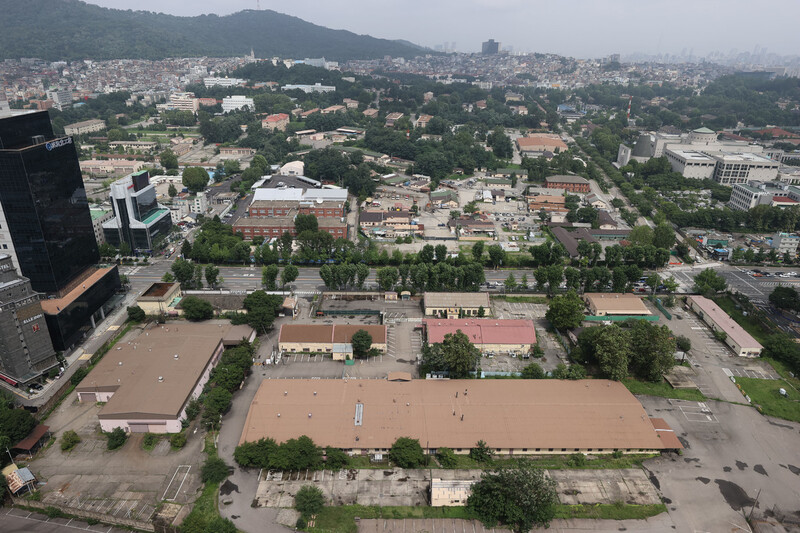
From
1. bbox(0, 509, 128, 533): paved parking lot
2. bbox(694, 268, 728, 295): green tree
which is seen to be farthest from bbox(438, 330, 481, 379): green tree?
bbox(694, 268, 728, 295): green tree

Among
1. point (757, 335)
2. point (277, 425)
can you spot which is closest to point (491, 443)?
point (277, 425)

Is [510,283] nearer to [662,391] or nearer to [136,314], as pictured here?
[662,391]

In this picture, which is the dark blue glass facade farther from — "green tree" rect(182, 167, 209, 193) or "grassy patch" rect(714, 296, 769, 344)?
"grassy patch" rect(714, 296, 769, 344)

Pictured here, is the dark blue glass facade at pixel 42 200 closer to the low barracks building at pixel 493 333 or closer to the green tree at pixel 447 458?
the low barracks building at pixel 493 333

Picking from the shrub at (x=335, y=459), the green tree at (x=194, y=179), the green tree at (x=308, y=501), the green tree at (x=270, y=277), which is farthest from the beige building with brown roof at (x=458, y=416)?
the green tree at (x=194, y=179)

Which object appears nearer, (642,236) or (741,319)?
(741,319)

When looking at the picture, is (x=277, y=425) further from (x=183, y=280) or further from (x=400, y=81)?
(x=400, y=81)

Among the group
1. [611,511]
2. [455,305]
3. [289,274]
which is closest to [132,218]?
[289,274]
